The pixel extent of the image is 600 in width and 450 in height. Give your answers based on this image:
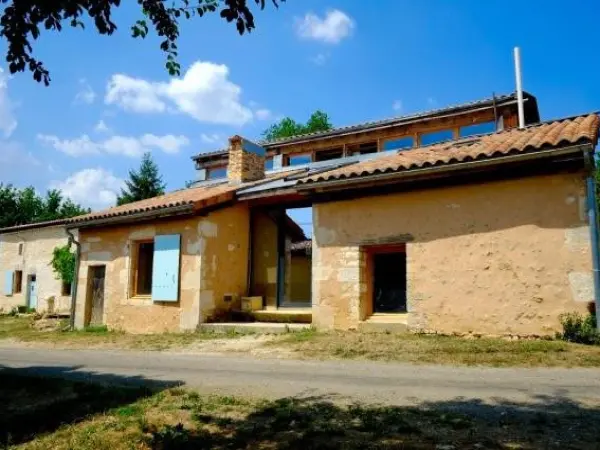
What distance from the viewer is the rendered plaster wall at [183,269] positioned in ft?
37.7

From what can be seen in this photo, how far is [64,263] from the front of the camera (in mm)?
20359

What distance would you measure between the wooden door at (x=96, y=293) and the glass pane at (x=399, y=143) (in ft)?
34.7

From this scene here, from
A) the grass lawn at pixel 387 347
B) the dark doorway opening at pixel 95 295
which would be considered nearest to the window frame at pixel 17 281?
the dark doorway opening at pixel 95 295

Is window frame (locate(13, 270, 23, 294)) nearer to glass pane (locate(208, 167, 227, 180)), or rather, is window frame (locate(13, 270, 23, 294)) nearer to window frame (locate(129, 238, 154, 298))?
glass pane (locate(208, 167, 227, 180))

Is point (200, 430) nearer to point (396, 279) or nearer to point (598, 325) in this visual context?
point (598, 325)

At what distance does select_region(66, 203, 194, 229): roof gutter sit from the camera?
11398 mm

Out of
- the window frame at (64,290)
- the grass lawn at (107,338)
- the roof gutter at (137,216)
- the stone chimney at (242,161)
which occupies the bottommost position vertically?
the grass lawn at (107,338)

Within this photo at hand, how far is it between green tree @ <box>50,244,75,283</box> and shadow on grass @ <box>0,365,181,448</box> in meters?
14.8

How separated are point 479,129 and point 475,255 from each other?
8.28m

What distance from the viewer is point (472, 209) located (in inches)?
330

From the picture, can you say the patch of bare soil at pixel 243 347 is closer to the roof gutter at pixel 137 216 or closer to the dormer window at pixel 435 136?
the roof gutter at pixel 137 216

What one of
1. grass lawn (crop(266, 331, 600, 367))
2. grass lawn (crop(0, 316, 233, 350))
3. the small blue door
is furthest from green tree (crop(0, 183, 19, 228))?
grass lawn (crop(266, 331, 600, 367))

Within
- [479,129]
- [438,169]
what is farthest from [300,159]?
[438,169]

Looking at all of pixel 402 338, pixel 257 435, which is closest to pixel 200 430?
pixel 257 435
